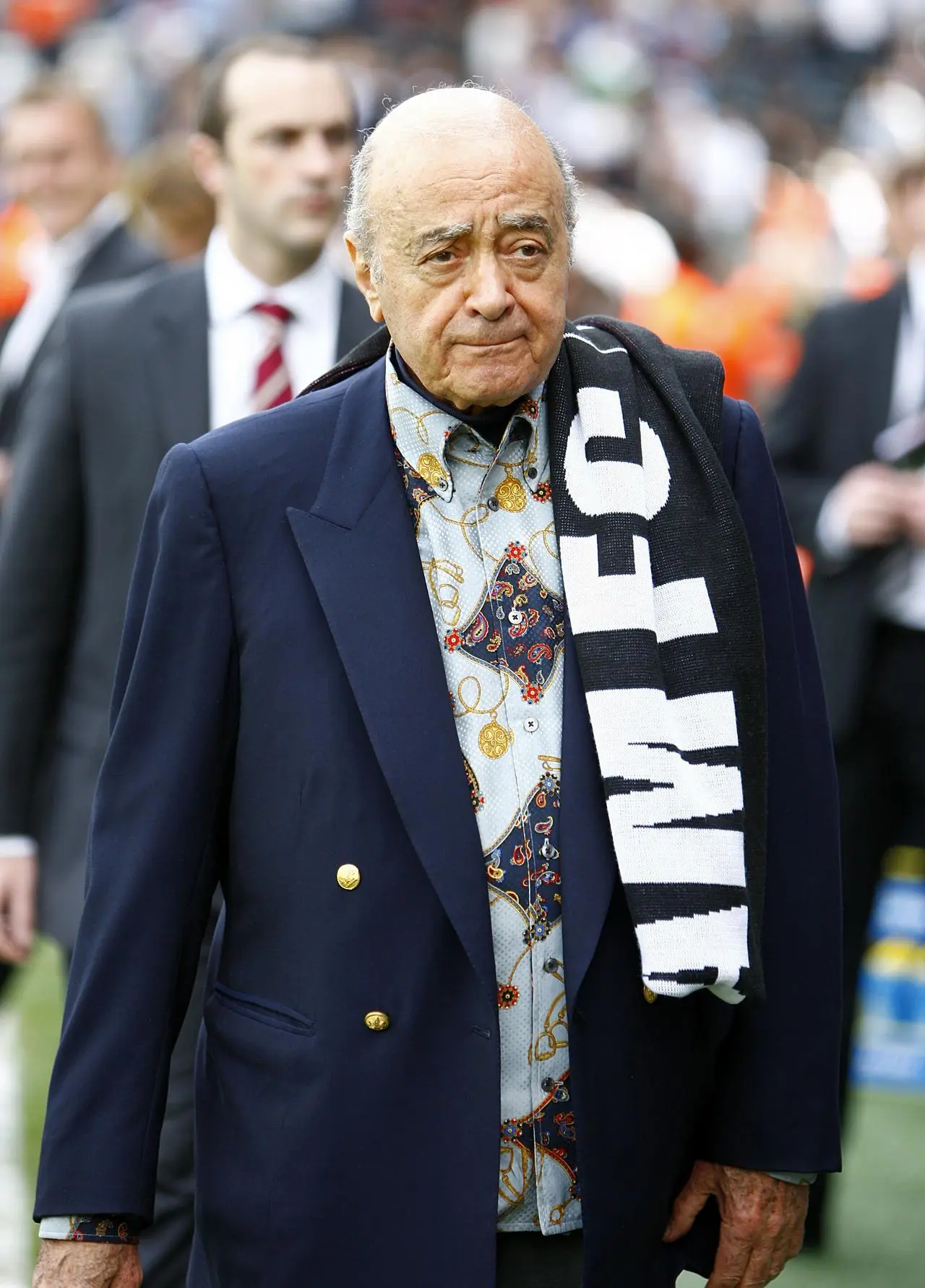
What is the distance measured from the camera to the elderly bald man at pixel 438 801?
2.53m

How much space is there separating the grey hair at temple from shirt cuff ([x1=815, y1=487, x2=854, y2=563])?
7.03 ft

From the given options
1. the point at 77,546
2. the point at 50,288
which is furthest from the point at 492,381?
the point at 50,288

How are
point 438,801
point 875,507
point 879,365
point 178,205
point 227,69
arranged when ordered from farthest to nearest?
point 178,205 → point 879,365 → point 875,507 → point 227,69 → point 438,801

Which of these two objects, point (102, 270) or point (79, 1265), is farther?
point (102, 270)

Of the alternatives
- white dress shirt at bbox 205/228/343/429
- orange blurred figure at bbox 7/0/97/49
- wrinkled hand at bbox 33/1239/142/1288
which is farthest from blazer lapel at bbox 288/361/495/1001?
orange blurred figure at bbox 7/0/97/49

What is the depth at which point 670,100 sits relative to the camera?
2062cm

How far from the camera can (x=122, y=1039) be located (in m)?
2.57

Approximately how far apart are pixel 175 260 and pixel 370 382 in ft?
12.3

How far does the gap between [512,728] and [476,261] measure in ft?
1.88

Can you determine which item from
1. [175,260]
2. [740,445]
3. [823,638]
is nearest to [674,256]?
[175,260]

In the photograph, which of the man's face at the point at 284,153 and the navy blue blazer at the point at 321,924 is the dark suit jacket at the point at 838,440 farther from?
the navy blue blazer at the point at 321,924

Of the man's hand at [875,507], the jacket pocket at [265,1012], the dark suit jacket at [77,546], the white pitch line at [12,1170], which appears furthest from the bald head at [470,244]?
the white pitch line at [12,1170]

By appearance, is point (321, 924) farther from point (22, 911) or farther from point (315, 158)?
point (315, 158)

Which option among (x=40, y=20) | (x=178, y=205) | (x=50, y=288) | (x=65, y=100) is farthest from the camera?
(x=40, y=20)
